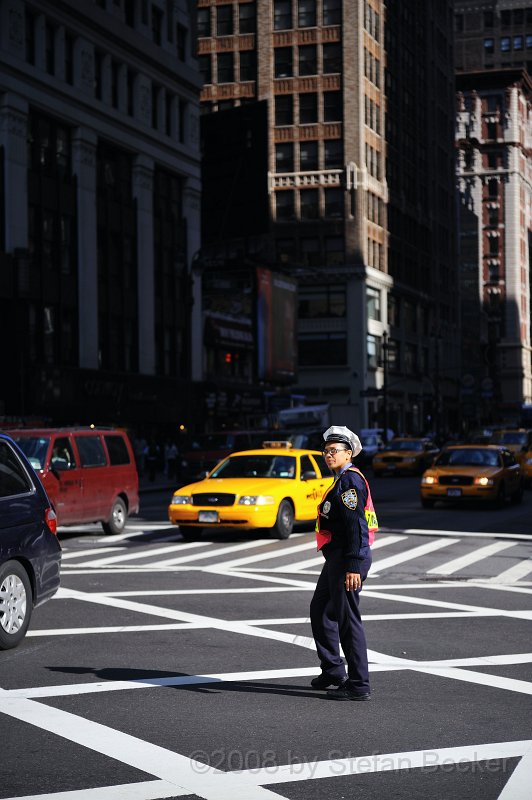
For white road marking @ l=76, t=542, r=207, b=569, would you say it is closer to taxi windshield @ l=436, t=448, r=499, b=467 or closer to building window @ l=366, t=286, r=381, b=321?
taxi windshield @ l=436, t=448, r=499, b=467

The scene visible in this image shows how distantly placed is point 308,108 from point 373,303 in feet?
52.7

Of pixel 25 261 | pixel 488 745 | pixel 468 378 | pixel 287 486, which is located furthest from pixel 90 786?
pixel 468 378

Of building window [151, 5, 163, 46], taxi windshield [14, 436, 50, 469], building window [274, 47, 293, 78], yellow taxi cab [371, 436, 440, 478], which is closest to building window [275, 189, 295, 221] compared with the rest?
building window [274, 47, 293, 78]

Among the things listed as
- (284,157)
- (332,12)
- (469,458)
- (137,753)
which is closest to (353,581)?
(137,753)

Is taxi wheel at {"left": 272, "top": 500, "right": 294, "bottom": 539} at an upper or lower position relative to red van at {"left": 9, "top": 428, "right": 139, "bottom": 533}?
lower

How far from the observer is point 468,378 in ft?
363

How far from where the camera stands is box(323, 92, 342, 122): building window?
302ft

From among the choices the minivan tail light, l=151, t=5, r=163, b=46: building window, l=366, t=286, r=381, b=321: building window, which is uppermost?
l=151, t=5, r=163, b=46: building window

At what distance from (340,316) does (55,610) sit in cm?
8077

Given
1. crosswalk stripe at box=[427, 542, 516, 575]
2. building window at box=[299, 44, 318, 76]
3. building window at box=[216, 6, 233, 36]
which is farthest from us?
building window at box=[216, 6, 233, 36]

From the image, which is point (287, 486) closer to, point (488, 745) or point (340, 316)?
point (488, 745)

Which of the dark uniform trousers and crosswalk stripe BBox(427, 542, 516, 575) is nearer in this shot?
the dark uniform trousers

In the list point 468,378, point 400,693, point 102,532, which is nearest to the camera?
point 400,693

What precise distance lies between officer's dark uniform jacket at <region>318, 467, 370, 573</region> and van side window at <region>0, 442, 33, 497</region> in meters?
3.45
